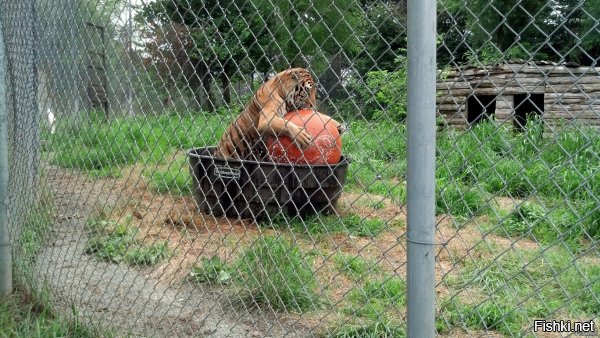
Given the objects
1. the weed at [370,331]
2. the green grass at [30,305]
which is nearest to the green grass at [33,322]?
the green grass at [30,305]

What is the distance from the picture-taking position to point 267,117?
3.86 metres

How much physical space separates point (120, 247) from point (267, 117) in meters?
1.44

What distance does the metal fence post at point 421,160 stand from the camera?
1.44 metres

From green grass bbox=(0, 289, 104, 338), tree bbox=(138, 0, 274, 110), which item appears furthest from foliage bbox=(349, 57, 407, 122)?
green grass bbox=(0, 289, 104, 338)

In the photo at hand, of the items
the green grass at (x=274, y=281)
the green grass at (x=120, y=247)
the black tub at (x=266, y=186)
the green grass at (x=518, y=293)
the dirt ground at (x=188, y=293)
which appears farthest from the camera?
the black tub at (x=266, y=186)

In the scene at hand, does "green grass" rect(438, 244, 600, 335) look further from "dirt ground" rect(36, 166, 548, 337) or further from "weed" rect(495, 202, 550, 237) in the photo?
"weed" rect(495, 202, 550, 237)

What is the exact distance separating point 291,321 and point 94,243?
6.05 ft

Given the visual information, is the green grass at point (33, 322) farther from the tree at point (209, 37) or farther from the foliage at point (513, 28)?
the foliage at point (513, 28)

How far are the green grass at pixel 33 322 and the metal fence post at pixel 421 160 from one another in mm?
1870

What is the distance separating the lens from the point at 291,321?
9.97 feet

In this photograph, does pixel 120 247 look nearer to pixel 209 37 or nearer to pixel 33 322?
pixel 33 322

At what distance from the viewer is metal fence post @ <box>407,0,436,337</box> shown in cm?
144

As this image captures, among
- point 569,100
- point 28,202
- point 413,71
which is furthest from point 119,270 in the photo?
point 569,100

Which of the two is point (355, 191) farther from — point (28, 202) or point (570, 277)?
point (28, 202)
